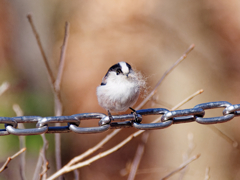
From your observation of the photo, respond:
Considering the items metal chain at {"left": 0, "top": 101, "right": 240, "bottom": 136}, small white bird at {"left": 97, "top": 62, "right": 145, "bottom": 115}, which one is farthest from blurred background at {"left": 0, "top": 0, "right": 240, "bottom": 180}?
metal chain at {"left": 0, "top": 101, "right": 240, "bottom": 136}

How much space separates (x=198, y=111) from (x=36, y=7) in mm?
2351

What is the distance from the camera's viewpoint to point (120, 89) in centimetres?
102

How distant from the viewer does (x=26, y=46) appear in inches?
105

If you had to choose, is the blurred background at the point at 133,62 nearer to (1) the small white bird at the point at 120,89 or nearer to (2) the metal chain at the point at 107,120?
(1) the small white bird at the point at 120,89

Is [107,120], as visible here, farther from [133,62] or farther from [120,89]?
[133,62]

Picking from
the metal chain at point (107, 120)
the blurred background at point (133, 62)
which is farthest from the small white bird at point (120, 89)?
the blurred background at point (133, 62)

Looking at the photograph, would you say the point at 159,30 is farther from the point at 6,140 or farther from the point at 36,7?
the point at 6,140

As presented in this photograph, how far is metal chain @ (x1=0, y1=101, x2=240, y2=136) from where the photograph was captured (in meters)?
0.77

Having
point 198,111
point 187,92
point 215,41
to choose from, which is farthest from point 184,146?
point 198,111

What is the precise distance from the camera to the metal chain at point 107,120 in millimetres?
→ 765

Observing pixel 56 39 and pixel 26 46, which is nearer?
pixel 26 46

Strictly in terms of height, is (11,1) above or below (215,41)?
above

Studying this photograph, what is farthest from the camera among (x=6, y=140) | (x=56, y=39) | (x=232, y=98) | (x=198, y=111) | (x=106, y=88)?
(x=56, y=39)

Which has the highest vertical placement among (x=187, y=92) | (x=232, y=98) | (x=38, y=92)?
(x=38, y=92)
